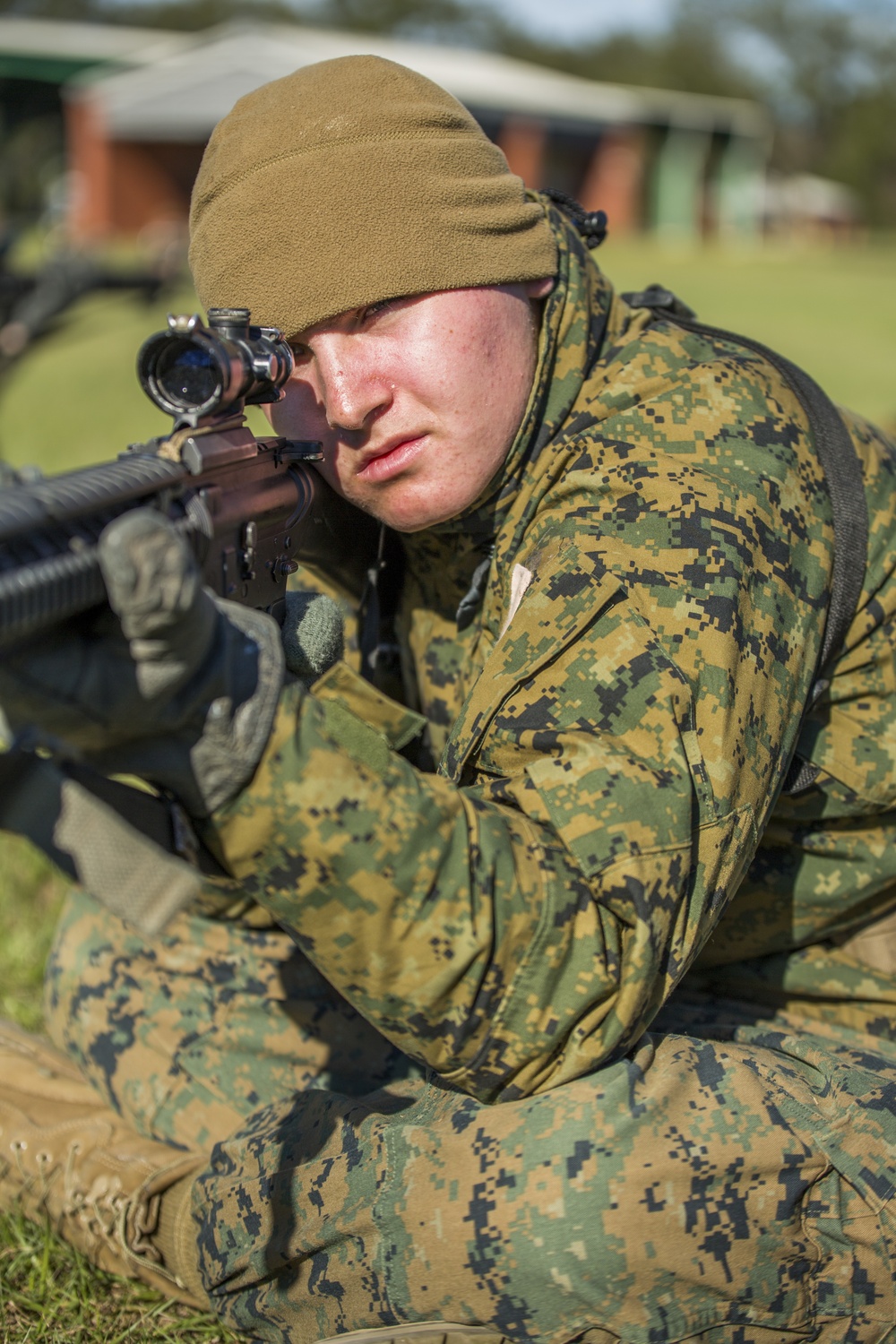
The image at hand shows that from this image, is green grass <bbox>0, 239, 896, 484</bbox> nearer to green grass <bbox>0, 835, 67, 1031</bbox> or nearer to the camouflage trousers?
green grass <bbox>0, 835, 67, 1031</bbox>

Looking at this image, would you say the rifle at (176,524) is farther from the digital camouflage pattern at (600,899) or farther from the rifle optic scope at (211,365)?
the digital camouflage pattern at (600,899)

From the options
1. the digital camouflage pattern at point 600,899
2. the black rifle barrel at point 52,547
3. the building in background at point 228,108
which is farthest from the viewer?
the building in background at point 228,108

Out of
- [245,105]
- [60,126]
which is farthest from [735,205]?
[245,105]

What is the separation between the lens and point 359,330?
8.79ft

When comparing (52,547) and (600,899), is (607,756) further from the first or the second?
(52,547)

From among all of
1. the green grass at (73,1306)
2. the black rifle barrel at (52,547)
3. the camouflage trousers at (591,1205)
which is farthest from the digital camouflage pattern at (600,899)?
the black rifle barrel at (52,547)

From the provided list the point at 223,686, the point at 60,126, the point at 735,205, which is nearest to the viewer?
the point at 223,686

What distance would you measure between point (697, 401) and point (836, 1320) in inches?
68.4

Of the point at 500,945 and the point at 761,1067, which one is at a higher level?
the point at 500,945

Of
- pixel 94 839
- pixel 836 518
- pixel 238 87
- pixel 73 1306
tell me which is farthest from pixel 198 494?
pixel 238 87

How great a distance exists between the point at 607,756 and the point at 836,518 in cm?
85

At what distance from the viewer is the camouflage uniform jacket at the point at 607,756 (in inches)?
76.0

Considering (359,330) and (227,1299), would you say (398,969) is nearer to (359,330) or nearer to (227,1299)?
(227,1299)

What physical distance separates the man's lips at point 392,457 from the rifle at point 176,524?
120 mm
